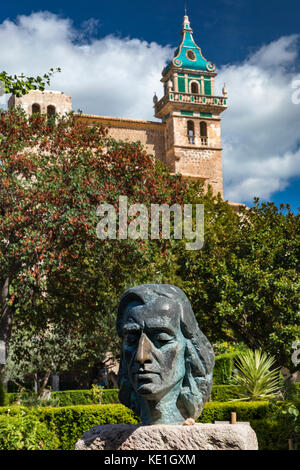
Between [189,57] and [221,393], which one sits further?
[189,57]

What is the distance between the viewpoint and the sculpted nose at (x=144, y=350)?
4.65 meters

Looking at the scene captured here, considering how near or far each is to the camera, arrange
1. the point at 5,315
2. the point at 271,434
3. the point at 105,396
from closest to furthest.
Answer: the point at 271,434, the point at 5,315, the point at 105,396

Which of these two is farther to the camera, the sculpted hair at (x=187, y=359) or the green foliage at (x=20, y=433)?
the green foliage at (x=20, y=433)

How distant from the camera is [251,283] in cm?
1723

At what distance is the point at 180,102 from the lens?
37.6 meters

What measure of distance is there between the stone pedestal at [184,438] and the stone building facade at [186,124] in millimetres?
32175

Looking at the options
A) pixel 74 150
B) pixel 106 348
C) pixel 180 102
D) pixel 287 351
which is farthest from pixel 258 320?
pixel 180 102

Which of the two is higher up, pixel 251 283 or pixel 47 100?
pixel 47 100

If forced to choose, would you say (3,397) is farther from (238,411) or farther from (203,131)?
(203,131)

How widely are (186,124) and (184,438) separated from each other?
3496 centimetres

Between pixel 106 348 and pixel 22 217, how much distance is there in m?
9.00

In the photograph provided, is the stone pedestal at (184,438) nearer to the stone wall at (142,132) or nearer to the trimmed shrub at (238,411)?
the trimmed shrub at (238,411)

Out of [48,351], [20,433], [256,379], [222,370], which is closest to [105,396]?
[48,351]

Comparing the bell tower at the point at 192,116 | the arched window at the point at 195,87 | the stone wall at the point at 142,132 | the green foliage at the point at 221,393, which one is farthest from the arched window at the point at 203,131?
the green foliage at the point at 221,393
